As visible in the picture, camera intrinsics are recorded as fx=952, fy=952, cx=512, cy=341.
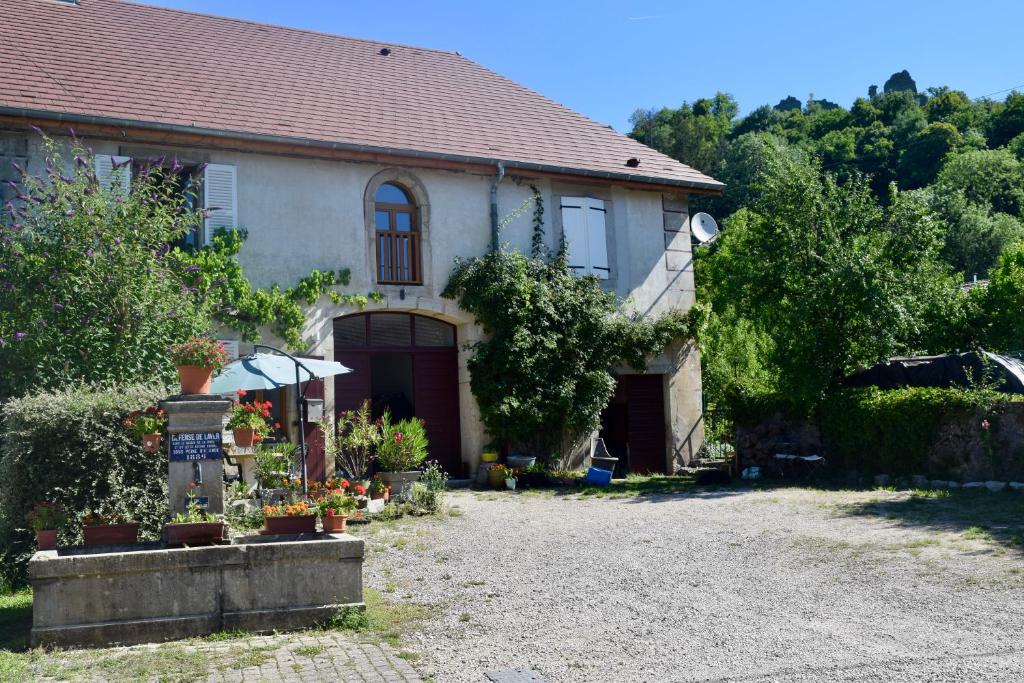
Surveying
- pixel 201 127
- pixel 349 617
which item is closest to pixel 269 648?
pixel 349 617

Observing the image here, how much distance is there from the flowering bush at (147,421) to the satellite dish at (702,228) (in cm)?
1180

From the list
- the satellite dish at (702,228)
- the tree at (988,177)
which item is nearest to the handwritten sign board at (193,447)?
the satellite dish at (702,228)

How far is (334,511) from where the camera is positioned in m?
7.58

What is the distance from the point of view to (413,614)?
21.7 ft

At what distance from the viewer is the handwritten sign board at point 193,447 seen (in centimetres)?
689

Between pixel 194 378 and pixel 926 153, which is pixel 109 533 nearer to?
pixel 194 378

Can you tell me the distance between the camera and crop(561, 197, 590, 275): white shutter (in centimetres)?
1623

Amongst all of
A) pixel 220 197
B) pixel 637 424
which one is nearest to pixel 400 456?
pixel 220 197

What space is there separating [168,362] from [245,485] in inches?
66.3

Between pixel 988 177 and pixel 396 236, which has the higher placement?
pixel 988 177

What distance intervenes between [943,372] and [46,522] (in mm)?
12108

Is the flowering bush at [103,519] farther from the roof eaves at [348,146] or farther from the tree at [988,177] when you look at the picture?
the tree at [988,177]

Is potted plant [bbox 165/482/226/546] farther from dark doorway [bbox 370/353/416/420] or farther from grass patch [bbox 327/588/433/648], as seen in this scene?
dark doorway [bbox 370/353/416/420]

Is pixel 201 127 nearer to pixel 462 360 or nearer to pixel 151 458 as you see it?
pixel 462 360
